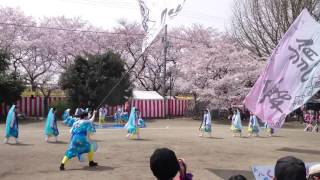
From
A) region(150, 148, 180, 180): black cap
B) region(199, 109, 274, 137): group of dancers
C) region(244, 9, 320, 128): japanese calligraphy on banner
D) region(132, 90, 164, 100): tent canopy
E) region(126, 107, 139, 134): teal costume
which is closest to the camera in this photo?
region(150, 148, 180, 180): black cap

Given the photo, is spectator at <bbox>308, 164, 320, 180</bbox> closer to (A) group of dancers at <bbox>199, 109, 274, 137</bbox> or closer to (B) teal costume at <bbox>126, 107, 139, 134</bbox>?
(B) teal costume at <bbox>126, 107, 139, 134</bbox>

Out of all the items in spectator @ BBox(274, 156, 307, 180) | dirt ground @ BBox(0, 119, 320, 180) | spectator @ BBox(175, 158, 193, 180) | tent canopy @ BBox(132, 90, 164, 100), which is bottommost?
dirt ground @ BBox(0, 119, 320, 180)

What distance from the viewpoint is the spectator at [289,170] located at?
12.5ft

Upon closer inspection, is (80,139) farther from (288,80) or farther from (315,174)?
(315,174)

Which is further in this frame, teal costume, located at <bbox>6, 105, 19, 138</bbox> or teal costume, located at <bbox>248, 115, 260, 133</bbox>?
teal costume, located at <bbox>248, 115, 260, 133</bbox>

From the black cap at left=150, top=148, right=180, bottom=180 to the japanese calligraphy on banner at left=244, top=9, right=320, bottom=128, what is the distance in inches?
91.3

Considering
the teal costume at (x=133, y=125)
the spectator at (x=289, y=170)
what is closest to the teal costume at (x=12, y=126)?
the teal costume at (x=133, y=125)

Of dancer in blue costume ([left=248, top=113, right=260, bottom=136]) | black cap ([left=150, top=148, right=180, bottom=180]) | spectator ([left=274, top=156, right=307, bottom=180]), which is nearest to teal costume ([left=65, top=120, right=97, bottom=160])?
black cap ([left=150, top=148, right=180, bottom=180])

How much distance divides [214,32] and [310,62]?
45.7m

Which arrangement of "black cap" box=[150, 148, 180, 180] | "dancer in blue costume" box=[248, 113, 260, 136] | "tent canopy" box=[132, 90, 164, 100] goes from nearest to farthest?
"black cap" box=[150, 148, 180, 180] → "dancer in blue costume" box=[248, 113, 260, 136] → "tent canopy" box=[132, 90, 164, 100]

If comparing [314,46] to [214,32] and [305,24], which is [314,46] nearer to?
[305,24]

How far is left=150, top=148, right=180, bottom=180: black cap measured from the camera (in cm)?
420

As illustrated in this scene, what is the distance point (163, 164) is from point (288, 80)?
9.12 feet

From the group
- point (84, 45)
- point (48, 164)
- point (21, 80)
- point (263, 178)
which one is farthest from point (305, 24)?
point (84, 45)
